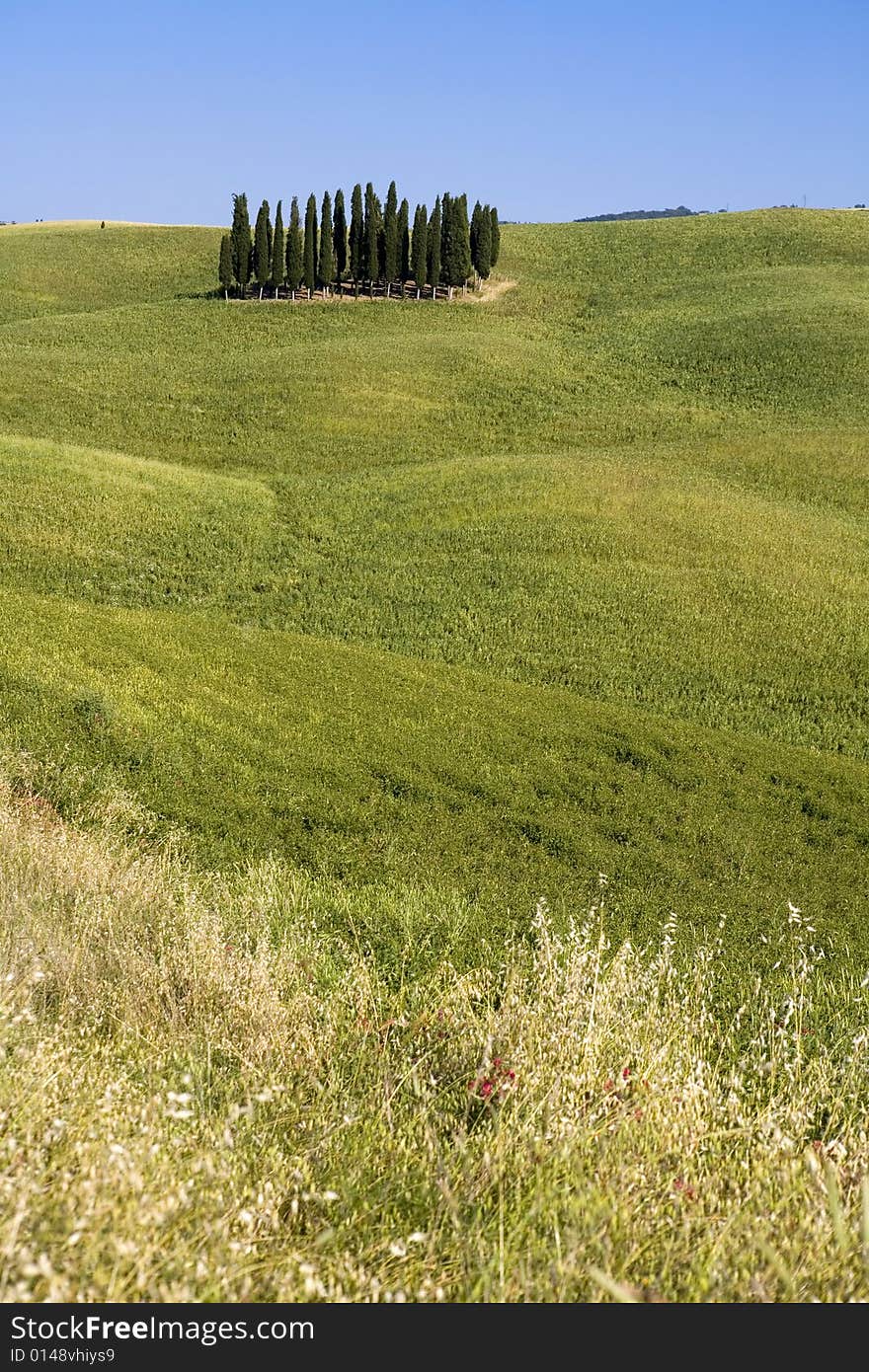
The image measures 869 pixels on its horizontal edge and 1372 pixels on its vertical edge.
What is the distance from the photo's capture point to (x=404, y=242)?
78062 mm

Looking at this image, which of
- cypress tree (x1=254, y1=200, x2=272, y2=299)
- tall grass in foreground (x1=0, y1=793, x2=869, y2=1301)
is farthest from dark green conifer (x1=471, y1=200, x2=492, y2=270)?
tall grass in foreground (x1=0, y1=793, x2=869, y2=1301)

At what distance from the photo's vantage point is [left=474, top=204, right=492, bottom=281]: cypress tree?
7956 cm

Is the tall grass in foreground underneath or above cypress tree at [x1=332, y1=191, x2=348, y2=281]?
underneath

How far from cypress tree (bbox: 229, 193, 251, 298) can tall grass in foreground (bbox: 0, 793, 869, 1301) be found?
249 feet

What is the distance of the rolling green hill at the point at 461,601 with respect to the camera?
14.5 metres

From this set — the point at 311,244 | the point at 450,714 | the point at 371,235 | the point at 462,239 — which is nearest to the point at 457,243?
the point at 462,239

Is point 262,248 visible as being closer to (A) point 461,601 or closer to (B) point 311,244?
(B) point 311,244

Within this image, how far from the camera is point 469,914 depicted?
38.2ft

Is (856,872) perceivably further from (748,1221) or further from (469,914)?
(748,1221)

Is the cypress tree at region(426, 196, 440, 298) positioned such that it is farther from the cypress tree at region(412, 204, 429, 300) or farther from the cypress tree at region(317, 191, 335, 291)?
the cypress tree at region(317, 191, 335, 291)

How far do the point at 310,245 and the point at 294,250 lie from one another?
293cm

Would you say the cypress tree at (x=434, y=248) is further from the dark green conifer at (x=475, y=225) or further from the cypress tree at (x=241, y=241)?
the cypress tree at (x=241, y=241)

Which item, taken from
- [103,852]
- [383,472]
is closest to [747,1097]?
[103,852]

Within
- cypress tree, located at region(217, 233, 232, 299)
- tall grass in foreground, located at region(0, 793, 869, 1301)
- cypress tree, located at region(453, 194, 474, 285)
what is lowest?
tall grass in foreground, located at region(0, 793, 869, 1301)
